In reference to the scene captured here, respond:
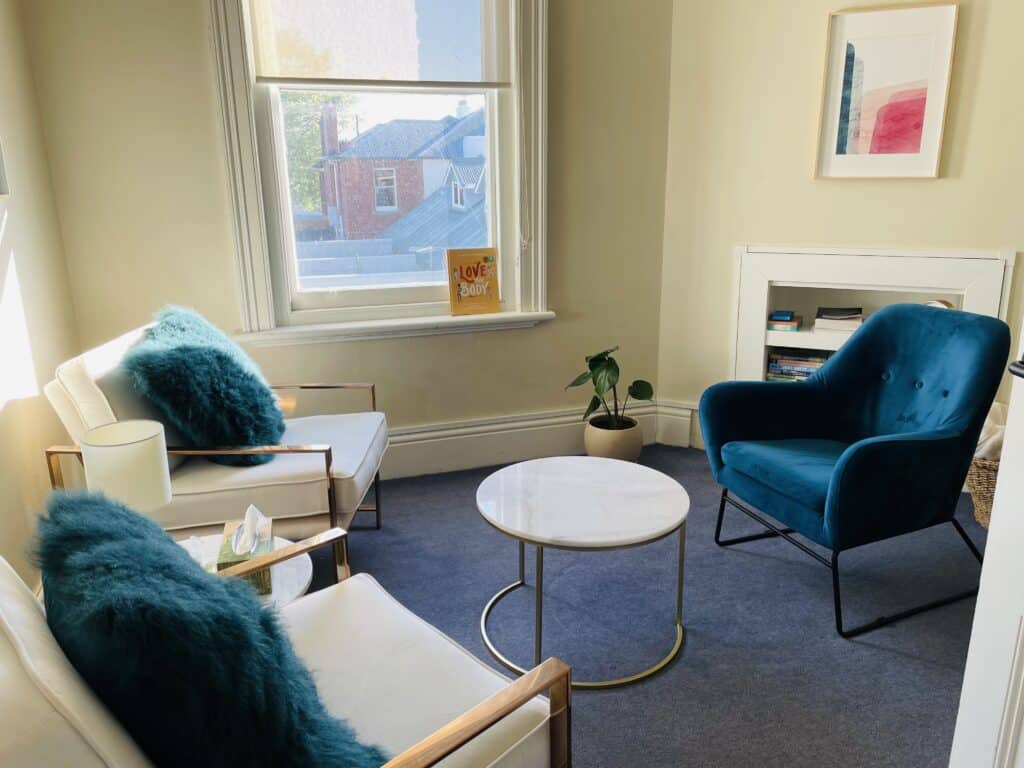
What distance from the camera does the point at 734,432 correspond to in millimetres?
2674

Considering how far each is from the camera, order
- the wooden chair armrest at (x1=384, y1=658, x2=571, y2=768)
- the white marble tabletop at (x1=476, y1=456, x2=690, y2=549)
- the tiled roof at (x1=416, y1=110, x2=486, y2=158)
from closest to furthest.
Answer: the wooden chair armrest at (x1=384, y1=658, x2=571, y2=768), the white marble tabletop at (x1=476, y1=456, x2=690, y2=549), the tiled roof at (x1=416, y1=110, x2=486, y2=158)

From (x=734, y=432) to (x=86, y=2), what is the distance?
2.74m

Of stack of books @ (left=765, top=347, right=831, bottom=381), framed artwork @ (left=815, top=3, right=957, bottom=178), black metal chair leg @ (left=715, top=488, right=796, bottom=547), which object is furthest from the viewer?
stack of books @ (left=765, top=347, right=831, bottom=381)

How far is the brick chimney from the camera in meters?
3.09

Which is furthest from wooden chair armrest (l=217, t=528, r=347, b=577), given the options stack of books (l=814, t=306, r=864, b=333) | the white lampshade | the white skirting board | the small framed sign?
stack of books (l=814, t=306, r=864, b=333)

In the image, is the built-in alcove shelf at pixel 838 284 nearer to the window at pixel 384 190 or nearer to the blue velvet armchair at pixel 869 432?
the blue velvet armchair at pixel 869 432

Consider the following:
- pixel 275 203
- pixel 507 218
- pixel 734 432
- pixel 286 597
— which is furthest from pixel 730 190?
pixel 286 597

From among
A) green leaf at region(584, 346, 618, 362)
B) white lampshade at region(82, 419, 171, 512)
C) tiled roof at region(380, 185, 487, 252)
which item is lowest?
green leaf at region(584, 346, 618, 362)

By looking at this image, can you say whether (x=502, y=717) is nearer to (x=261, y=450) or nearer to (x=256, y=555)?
(x=256, y=555)

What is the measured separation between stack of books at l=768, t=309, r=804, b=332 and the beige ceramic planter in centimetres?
78

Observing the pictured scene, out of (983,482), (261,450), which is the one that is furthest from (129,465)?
(983,482)

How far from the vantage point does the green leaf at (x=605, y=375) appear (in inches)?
129

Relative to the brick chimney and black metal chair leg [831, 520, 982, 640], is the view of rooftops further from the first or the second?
black metal chair leg [831, 520, 982, 640]

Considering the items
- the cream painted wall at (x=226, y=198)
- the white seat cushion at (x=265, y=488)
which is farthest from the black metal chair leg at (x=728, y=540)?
the white seat cushion at (x=265, y=488)
